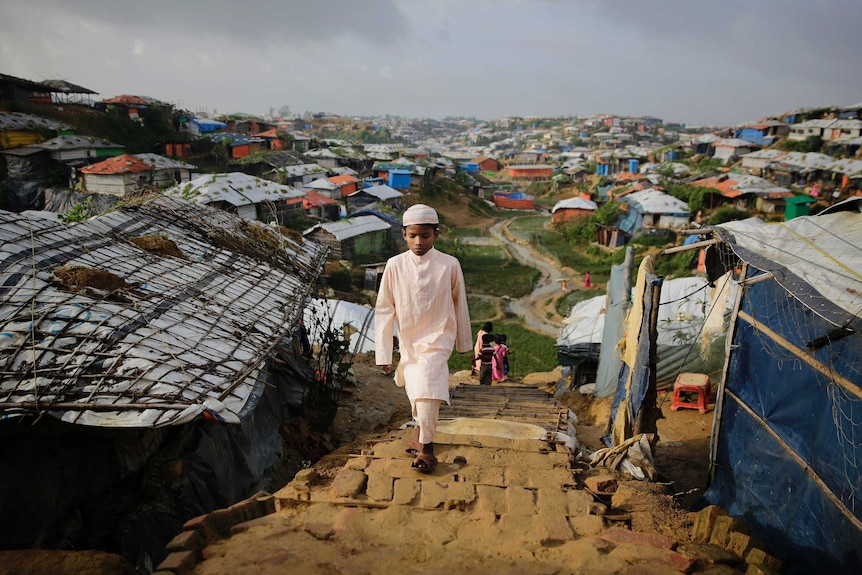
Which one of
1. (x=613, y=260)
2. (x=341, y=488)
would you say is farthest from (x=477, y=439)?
(x=613, y=260)

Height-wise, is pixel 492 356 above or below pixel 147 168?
below

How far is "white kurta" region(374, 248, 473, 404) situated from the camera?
4430 millimetres

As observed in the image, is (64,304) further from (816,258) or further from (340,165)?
(340,165)

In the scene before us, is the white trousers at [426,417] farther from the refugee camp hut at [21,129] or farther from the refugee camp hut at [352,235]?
the refugee camp hut at [21,129]

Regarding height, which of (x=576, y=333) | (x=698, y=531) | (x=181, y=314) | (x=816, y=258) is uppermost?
(x=816, y=258)

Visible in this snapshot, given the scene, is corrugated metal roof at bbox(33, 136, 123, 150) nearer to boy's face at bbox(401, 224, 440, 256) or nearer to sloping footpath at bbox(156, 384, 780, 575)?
boy's face at bbox(401, 224, 440, 256)

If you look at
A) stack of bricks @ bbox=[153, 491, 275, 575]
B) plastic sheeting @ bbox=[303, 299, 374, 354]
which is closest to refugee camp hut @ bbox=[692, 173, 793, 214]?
plastic sheeting @ bbox=[303, 299, 374, 354]

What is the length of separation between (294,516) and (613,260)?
105ft

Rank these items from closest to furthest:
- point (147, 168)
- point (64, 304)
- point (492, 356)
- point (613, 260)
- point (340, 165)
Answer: point (64, 304) < point (492, 356) < point (147, 168) < point (613, 260) < point (340, 165)

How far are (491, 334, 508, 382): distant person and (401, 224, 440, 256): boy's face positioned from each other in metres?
6.77

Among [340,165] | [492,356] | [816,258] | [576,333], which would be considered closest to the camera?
[816,258]

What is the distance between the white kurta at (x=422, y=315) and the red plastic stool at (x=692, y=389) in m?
5.92

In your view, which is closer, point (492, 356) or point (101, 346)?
point (101, 346)

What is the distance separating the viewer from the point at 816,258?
487 cm
